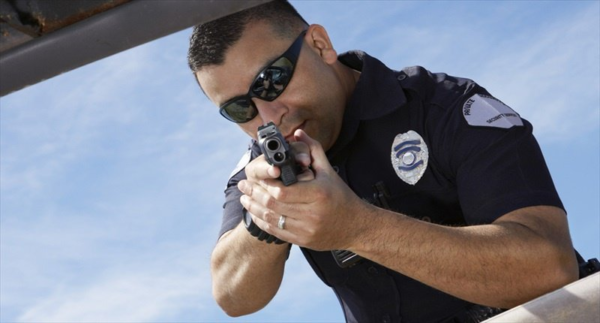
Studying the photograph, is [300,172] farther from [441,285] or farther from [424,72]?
[424,72]

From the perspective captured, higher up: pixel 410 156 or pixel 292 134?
pixel 292 134

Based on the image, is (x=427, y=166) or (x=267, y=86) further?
(x=267, y=86)

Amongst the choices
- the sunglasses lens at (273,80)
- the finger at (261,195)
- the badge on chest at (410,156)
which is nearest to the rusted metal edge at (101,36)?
the finger at (261,195)

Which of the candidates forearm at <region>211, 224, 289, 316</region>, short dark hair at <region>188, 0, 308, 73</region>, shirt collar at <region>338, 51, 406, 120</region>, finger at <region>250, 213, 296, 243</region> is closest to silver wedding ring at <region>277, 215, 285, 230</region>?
finger at <region>250, 213, 296, 243</region>

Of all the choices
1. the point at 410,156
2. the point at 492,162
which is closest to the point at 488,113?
the point at 492,162

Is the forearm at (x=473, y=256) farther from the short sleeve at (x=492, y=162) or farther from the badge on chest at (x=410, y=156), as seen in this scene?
the badge on chest at (x=410, y=156)

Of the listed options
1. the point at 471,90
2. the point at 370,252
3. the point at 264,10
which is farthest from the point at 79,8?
the point at 471,90

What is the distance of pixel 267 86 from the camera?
400cm

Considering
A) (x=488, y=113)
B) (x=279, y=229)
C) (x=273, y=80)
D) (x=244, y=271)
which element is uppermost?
(x=273, y=80)

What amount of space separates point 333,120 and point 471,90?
2.33ft

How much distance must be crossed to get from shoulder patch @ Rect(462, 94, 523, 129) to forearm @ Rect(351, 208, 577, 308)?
549 millimetres

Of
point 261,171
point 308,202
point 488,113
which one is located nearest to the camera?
point 308,202

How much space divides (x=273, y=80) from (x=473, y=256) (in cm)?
134

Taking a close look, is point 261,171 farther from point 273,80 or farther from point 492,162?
point 492,162
